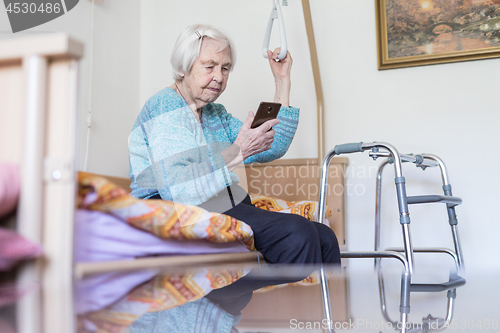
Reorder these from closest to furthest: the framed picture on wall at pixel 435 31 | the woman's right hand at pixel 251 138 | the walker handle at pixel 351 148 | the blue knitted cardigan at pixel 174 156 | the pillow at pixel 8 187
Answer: the pillow at pixel 8 187 → the blue knitted cardigan at pixel 174 156 → the woman's right hand at pixel 251 138 → the walker handle at pixel 351 148 → the framed picture on wall at pixel 435 31

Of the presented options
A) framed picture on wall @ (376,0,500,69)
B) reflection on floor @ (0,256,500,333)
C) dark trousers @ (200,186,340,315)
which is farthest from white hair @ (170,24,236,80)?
framed picture on wall @ (376,0,500,69)

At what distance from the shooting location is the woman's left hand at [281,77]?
1.43 m

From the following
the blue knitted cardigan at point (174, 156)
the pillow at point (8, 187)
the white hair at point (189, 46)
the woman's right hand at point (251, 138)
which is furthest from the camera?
the white hair at point (189, 46)

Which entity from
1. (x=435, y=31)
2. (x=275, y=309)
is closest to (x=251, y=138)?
(x=275, y=309)

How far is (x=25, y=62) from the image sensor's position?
60 centimetres

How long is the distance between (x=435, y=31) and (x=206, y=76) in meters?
1.23

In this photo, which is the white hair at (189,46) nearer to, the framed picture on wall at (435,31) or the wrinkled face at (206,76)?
the wrinkled face at (206,76)

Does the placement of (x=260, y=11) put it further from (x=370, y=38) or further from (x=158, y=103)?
(x=158, y=103)

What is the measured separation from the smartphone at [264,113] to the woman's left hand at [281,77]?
0.24 meters

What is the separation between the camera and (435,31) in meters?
1.91

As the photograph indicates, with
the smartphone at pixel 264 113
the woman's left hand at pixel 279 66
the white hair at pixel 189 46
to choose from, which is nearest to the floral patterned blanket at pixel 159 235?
the smartphone at pixel 264 113

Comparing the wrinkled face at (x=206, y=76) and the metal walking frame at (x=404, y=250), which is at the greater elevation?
the wrinkled face at (x=206, y=76)

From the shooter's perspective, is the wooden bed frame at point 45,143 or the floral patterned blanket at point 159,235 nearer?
the floral patterned blanket at point 159,235

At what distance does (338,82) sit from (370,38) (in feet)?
0.81
